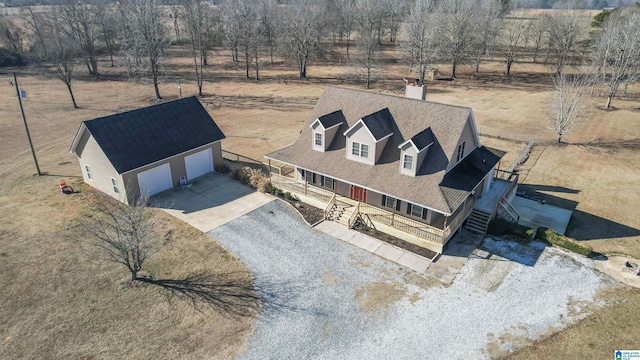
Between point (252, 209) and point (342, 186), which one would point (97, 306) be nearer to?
point (252, 209)

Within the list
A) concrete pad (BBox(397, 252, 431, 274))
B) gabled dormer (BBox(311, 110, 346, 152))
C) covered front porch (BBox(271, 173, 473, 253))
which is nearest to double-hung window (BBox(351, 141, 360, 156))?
gabled dormer (BBox(311, 110, 346, 152))

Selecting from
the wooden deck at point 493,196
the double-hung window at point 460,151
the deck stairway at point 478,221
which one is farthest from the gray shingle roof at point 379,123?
the wooden deck at point 493,196

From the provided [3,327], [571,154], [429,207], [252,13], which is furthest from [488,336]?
[252,13]

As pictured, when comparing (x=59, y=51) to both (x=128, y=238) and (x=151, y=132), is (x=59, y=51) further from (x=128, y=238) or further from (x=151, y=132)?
(x=128, y=238)

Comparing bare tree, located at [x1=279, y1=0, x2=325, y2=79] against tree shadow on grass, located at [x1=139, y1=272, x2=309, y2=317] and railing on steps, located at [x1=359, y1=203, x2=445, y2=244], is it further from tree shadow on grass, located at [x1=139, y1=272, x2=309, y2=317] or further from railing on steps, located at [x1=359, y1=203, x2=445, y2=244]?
tree shadow on grass, located at [x1=139, y1=272, x2=309, y2=317]

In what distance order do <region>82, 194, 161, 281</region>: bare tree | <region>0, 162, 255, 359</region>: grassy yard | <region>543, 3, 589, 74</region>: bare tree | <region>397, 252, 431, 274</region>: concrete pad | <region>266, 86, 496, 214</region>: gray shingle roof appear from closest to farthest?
<region>0, 162, 255, 359</region>: grassy yard
<region>82, 194, 161, 281</region>: bare tree
<region>397, 252, 431, 274</region>: concrete pad
<region>266, 86, 496, 214</region>: gray shingle roof
<region>543, 3, 589, 74</region>: bare tree
